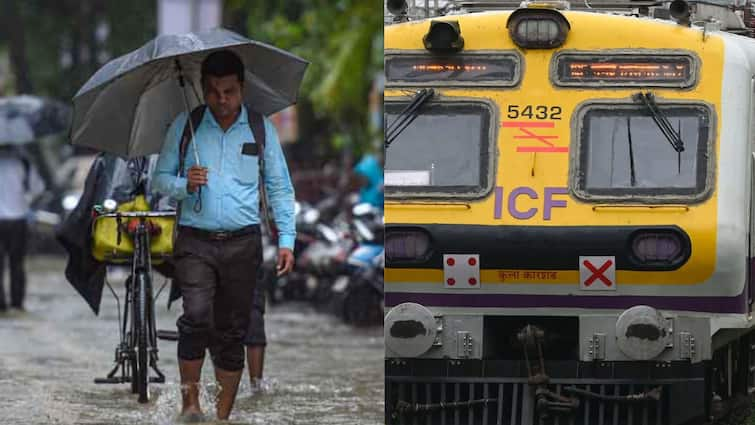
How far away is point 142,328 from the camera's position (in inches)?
399

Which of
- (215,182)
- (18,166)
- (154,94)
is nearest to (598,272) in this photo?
(215,182)

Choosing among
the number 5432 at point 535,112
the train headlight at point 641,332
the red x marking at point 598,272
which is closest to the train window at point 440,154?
the number 5432 at point 535,112

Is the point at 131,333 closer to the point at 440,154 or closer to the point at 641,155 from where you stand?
the point at 440,154

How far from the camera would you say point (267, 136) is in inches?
367

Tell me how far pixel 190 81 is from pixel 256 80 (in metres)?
0.37

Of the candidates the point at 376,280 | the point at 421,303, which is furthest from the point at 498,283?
the point at 376,280

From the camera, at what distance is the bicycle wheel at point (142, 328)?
1008 cm

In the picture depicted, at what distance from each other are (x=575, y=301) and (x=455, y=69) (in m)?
1.29

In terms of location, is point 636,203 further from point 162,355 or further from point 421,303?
point 162,355

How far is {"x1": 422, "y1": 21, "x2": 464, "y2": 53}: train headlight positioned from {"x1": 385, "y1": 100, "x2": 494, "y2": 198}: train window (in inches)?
11.2

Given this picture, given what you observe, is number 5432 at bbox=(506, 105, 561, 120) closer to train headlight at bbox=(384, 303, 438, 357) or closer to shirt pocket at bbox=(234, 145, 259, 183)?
train headlight at bbox=(384, 303, 438, 357)

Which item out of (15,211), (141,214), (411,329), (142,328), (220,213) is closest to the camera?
(411,329)

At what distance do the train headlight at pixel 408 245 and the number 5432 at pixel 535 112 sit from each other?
73 centimetres

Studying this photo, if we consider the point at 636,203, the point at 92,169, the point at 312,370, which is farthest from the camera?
the point at 312,370
